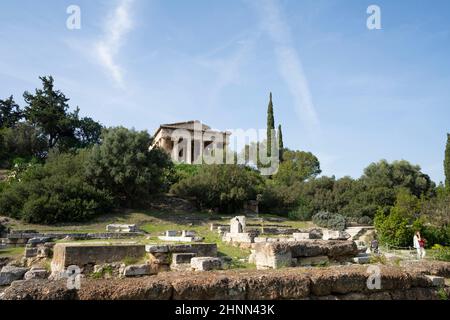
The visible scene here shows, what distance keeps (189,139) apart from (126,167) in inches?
974

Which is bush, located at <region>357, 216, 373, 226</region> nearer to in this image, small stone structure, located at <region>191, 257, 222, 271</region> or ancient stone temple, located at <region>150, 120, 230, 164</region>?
ancient stone temple, located at <region>150, 120, 230, 164</region>

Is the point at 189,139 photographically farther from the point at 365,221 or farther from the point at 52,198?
the point at 52,198

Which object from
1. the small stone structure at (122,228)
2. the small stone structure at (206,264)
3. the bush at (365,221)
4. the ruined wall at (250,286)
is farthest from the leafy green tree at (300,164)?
the ruined wall at (250,286)

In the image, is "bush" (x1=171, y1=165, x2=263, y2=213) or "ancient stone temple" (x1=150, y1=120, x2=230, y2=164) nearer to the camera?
"bush" (x1=171, y1=165, x2=263, y2=213)

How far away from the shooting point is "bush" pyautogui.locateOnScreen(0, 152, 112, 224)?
931 inches

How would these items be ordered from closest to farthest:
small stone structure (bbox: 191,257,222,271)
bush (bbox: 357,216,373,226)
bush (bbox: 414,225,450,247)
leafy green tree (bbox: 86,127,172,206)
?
small stone structure (bbox: 191,257,222,271) → bush (bbox: 414,225,450,247) → leafy green tree (bbox: 86,127,172,206) → bush (bbox: 357,216,373,226)

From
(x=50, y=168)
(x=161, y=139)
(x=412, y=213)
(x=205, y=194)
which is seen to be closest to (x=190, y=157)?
(x=161, y=139)

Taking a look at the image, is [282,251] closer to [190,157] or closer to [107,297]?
[107,297]

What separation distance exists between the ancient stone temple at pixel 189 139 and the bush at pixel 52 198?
24036 mm

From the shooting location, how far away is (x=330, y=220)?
30.0m

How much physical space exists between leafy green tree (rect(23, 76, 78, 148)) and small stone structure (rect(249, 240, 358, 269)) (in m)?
42.0

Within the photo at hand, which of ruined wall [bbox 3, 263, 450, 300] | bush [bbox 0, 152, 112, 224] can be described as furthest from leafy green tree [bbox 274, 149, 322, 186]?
ruined wall [bbox 3, 263, 450, 300]

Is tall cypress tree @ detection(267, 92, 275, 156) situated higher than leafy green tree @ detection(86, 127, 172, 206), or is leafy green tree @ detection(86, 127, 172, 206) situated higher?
tall cypress tree @ detection(267, 92, 275, 156)

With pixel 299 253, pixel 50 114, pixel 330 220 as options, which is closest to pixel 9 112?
pixel 50 114
